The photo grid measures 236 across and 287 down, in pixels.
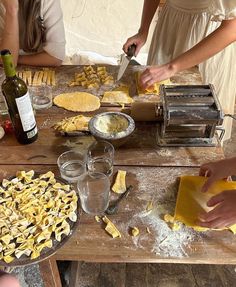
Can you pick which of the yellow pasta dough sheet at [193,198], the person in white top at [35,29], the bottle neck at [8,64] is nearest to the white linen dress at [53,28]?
the person in white top at [35,29]

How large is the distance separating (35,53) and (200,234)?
1298 millimetres

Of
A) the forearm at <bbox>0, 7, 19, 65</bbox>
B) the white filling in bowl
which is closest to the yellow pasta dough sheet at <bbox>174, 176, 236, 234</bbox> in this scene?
the white filling in bowl

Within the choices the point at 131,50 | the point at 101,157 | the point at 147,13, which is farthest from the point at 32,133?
the point at 147,13

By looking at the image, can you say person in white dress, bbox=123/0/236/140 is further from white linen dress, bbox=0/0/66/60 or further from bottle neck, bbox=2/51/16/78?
bottle neck, bbox=2/51/16/78

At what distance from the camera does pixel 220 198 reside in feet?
A: 3.04

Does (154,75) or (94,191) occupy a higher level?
(154,75)

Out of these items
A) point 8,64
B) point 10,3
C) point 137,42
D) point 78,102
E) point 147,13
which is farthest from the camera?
point 147,13

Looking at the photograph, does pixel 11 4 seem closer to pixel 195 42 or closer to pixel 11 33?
pixel 11 33

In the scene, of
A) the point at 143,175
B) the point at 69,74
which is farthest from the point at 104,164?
the point at 69,74

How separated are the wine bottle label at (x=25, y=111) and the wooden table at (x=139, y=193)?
10 cm

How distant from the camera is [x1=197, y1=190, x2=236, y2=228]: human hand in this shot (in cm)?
89

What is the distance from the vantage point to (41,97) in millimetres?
1455

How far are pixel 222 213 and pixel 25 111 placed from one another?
72cm

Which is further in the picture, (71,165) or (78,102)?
(78,102)
